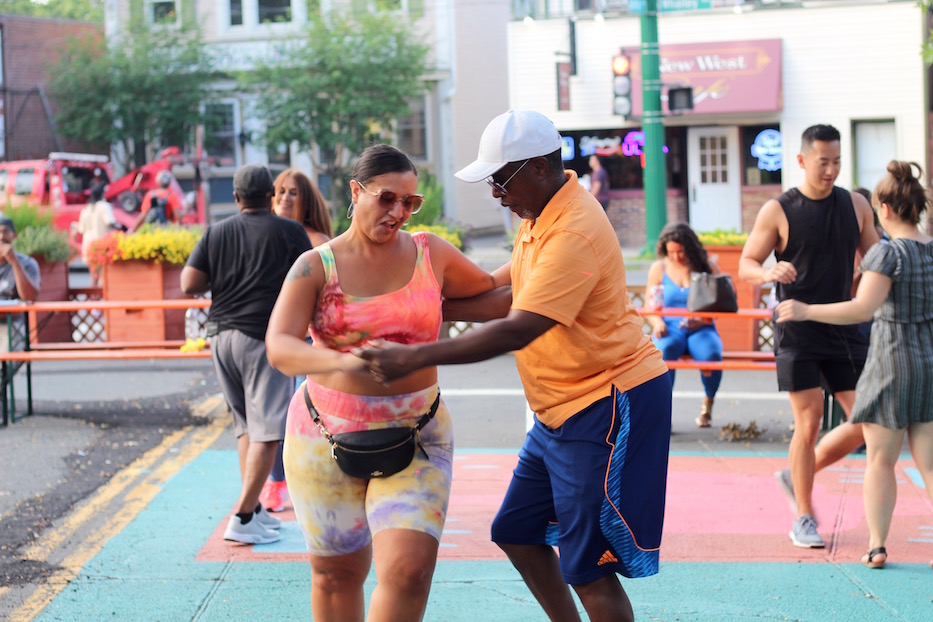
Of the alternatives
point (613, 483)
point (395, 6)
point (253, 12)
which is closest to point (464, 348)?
point (613, 483)

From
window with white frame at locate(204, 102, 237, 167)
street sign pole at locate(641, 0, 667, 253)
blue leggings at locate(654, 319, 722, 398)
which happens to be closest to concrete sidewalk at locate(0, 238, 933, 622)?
blue leggings at locate(654, 319, 722, 398)

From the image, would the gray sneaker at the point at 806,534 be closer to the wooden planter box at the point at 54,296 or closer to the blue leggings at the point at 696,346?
the blue leggings at the point at 696,346

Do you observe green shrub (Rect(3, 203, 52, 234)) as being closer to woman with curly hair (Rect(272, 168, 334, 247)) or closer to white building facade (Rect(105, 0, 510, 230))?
woman with curly hair (Rect(272, 168, 334, 247))

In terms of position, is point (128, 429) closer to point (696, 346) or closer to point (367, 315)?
point (696, 346)

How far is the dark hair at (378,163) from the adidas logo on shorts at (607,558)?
140 centimetres

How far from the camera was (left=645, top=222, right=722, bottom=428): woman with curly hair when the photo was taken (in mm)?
8562

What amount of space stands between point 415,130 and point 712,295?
985 inches

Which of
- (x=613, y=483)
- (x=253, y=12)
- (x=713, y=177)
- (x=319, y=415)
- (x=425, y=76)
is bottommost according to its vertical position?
(x=613, y=483)

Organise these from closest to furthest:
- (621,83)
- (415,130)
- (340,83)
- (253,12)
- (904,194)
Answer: (904,194)
(621,83)
(340,83)
(253,12)
(415,130)

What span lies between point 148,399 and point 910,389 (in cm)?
692

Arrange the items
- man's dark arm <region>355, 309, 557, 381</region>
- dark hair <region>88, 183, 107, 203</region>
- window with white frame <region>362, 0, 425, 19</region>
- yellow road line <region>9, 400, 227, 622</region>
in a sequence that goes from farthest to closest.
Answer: window with white frame <region>362, 0, 425, 19</region>
dark hair <region>88, 183, 107, 203</region>
yellow road line <region>9, 400, 227, 622</region>
man's dark arm <region>355, 309, 557, 381</region>

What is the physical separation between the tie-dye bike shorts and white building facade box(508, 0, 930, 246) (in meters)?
20.1

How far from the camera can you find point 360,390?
11.7 feet

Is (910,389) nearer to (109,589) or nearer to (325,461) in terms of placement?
(325,461)
